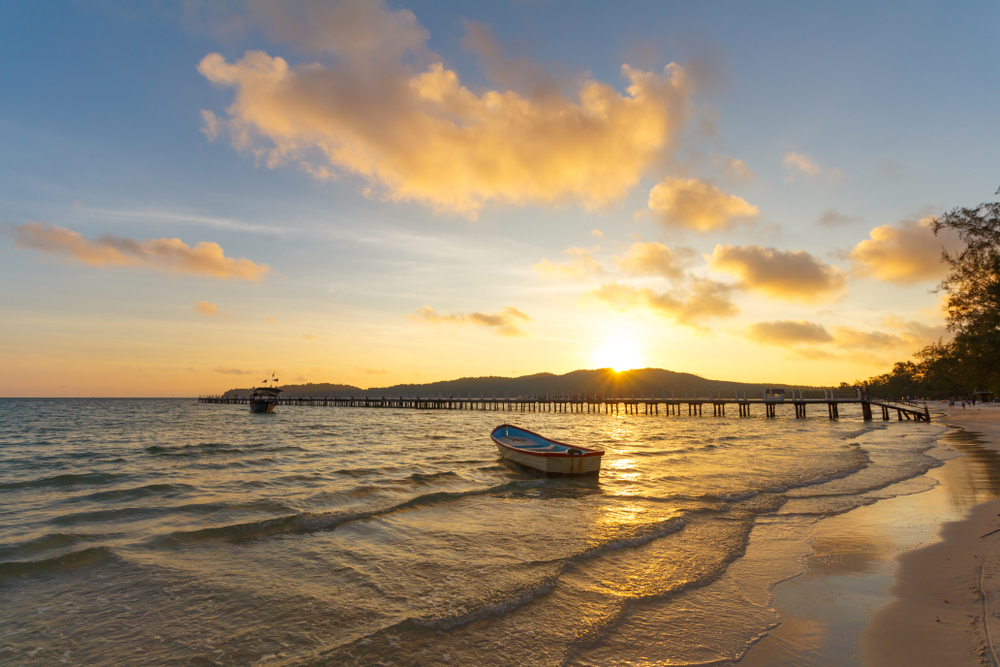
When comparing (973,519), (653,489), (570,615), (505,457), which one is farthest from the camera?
(505,457)

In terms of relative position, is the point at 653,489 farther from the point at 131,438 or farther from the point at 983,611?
the point at 131,438

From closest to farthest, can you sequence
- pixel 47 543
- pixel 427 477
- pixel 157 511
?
pixel 47 543 → pixel 157 511 → pixel 427 477

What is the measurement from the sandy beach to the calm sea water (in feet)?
1.65

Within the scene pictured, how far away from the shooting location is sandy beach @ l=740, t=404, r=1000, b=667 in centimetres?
529

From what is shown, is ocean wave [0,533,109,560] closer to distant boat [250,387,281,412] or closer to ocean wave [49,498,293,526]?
ocean wave [49,498,293,526]

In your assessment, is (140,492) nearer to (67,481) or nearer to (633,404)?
(67,481)

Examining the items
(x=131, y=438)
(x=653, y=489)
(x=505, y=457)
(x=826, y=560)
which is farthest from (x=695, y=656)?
(x=131, y=438)

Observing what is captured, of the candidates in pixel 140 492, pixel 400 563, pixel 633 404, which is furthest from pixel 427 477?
pixel 633 404

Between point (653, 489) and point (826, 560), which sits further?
point (653, 489)

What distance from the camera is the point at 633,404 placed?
278 ft

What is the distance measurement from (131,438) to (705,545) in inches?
1654

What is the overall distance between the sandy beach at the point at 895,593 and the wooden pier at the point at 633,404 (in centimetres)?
5425

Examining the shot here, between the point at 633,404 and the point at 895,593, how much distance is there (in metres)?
80.3

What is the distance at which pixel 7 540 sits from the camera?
10.1 m
